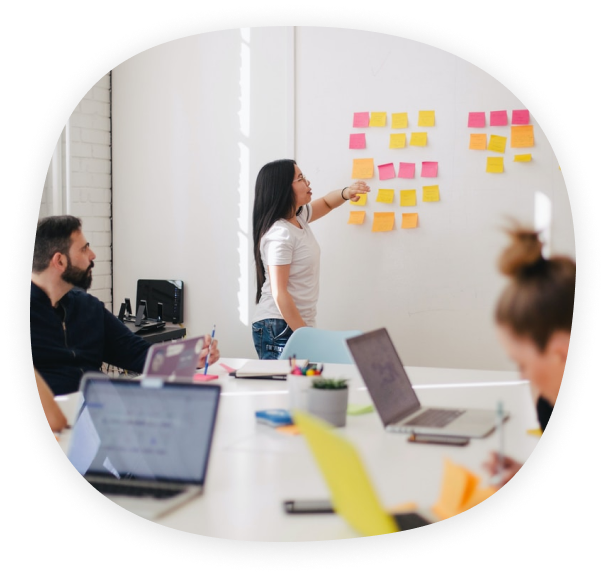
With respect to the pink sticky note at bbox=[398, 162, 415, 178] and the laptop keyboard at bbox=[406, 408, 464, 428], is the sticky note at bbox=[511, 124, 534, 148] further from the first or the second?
the laptop keyboard at bbox=[406, 408, 464, 428]

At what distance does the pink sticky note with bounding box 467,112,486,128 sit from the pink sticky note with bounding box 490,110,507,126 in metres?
0.01

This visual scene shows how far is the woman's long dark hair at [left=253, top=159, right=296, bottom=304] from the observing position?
3.36 feet

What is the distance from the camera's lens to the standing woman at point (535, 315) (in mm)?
949

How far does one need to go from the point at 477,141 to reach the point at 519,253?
183mm

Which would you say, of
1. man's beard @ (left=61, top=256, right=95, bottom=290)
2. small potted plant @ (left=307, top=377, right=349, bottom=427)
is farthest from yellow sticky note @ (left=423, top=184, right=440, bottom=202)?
man's beard @ (left=61, top=256, right=95, bottom=290)

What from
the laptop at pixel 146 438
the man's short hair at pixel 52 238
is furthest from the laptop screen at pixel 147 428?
the man's short hair at pixel 52 238

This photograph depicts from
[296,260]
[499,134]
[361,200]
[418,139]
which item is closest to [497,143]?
[499,134]

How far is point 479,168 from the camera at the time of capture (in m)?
0.97

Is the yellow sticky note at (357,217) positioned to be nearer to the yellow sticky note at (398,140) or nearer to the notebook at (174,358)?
the yellow sticky note at (398,140)

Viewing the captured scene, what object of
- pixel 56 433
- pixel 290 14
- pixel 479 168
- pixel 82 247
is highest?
pixel 290 14

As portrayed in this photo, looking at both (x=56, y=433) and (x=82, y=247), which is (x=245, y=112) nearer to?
(x=82, y=247)

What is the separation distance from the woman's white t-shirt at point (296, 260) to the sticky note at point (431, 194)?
0.60 feet

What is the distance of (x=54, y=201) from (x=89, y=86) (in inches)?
8.0

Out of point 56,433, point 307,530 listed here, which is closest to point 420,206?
point 307,530
